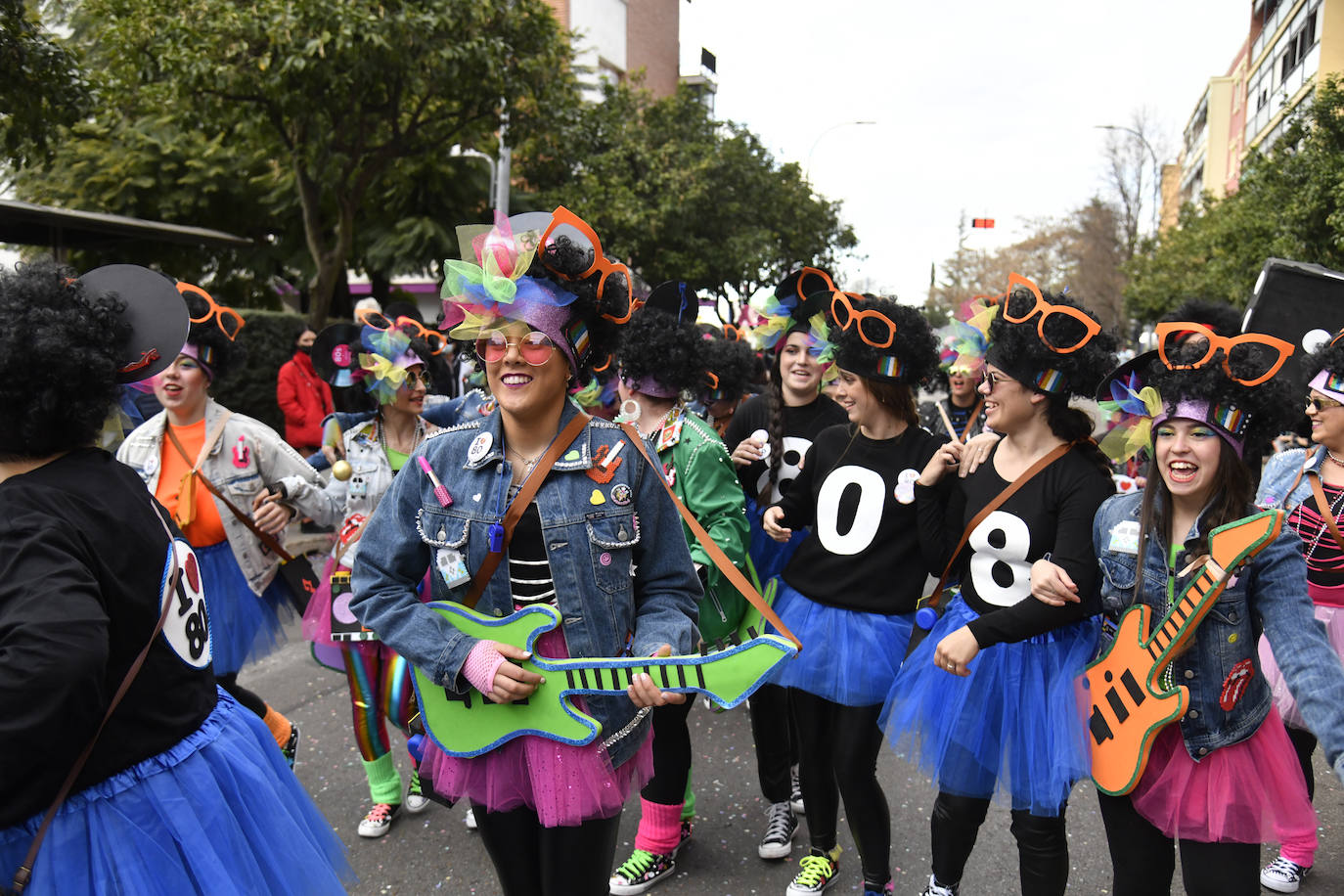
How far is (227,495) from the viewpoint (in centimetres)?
411

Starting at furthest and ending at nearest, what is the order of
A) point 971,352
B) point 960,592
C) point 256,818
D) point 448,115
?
1. point 448,115
2. point 971,352
3. point 960,592
4. point 256,818

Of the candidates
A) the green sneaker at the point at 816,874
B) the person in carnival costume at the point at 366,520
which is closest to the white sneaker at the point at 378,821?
the person in carnival costume at the point at 366,520

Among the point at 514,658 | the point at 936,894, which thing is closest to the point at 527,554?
the point at 514,658

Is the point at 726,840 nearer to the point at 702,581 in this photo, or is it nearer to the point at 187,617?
the point at 702,581

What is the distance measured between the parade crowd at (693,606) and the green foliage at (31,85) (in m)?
5.77

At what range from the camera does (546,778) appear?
2.35 metres

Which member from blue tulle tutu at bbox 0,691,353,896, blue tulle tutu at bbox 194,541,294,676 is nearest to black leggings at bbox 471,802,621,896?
blue tulle tutu at bbox 0,691,353,896

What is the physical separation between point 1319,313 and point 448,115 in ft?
37.7

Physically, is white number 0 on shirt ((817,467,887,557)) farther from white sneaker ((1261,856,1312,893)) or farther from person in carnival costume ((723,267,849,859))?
white sneaker ((1261,856,1312,893))

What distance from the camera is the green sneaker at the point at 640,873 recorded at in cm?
367

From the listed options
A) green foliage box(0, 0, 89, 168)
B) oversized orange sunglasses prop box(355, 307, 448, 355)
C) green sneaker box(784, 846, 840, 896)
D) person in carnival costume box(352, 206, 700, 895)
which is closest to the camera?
person in carnival costume box(352, 206, 700, 895)

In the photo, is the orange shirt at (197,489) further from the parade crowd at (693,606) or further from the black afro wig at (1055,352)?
the black afro wig at (1055,352)

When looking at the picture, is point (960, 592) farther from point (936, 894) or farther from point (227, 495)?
point (227, 495)

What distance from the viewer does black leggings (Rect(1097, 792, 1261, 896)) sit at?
2506 mm
